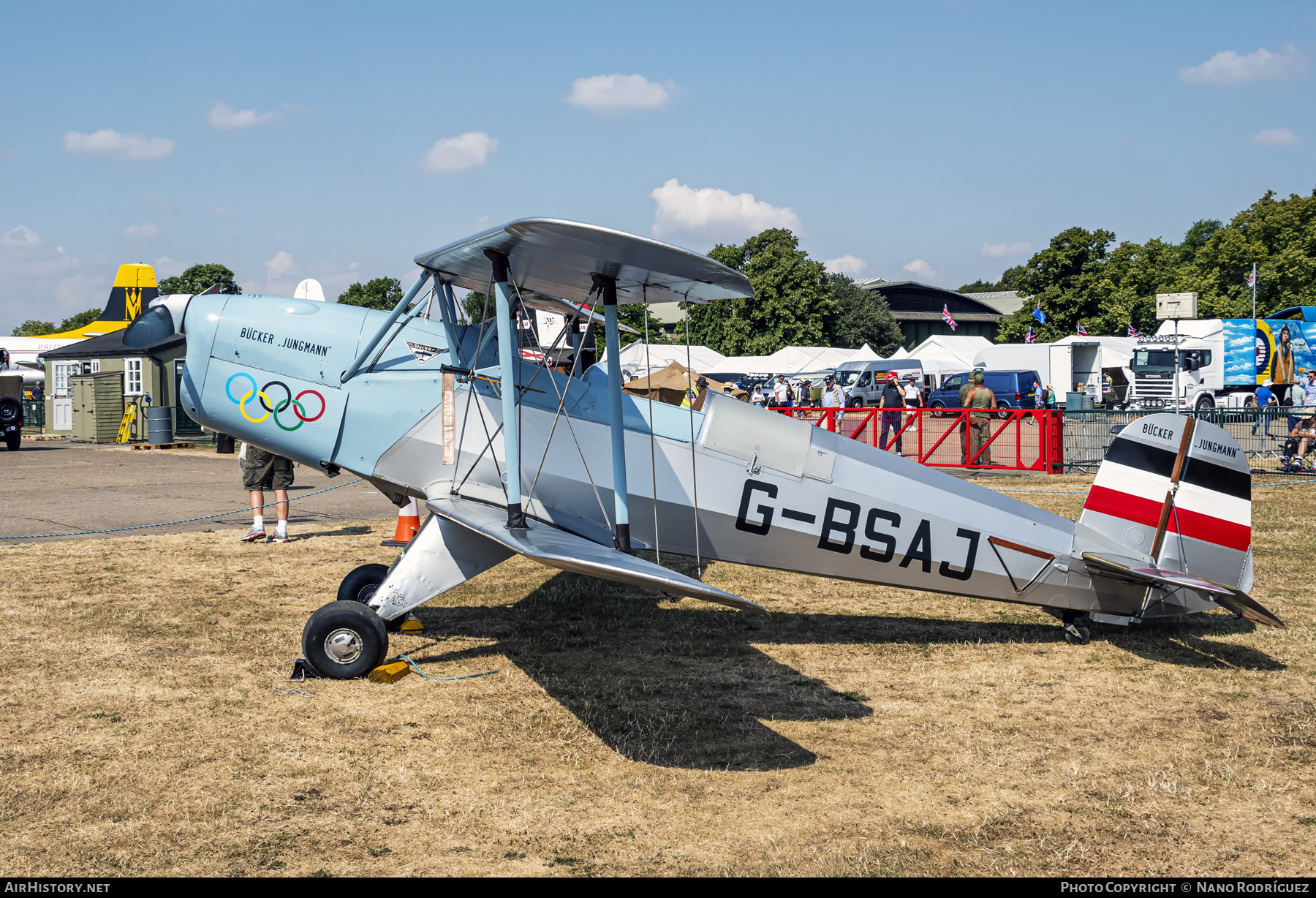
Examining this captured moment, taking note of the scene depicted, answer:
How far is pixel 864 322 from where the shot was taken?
257ft

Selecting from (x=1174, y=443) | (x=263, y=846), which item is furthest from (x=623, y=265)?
(x=1174, y=443)

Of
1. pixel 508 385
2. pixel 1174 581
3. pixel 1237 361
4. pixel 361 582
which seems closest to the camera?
pixel 508 385

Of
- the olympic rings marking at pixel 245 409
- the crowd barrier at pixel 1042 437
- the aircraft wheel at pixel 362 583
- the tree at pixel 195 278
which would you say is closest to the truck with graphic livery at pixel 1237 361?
the crowd barrier at pixel 1042 437

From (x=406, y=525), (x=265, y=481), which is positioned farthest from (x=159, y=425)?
(x=406, y=525)

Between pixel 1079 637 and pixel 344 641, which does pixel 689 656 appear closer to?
pixel 344 641

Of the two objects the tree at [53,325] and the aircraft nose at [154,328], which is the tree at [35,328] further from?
the aircraft nose at [154,328]

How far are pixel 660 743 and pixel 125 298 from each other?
177 feet

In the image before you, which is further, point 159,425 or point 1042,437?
point 159,425

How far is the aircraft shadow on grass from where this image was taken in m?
4.87

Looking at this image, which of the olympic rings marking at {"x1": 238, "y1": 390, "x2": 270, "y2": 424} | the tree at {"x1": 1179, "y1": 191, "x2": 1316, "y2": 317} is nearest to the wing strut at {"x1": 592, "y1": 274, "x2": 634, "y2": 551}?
the olympic rings marking at {"x1": 238, "y1": 390, "x2": 270, "y2": 424}

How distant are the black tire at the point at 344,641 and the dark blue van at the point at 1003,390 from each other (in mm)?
28305

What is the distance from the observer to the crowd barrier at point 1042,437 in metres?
17.5

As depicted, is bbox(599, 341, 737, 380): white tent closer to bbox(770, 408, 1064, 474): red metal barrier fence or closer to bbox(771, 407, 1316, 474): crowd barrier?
bbox(770, 408, 1064, 474): red metal barrier fence

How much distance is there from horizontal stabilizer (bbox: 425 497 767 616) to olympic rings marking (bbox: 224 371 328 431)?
3.59 ft
